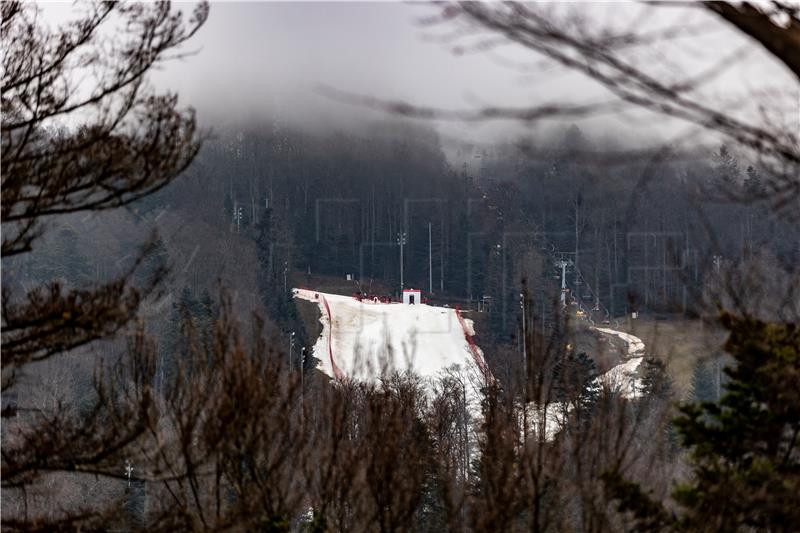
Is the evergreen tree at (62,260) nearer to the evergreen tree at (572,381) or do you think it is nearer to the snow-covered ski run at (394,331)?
the snow-covered ski run at (394,331)

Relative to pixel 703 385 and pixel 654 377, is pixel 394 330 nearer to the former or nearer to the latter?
pixel 703 385

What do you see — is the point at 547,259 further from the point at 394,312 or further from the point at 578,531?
the point at 578,531

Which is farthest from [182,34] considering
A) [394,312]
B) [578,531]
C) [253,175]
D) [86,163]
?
[253,175]

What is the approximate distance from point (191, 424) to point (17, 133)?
107 inches

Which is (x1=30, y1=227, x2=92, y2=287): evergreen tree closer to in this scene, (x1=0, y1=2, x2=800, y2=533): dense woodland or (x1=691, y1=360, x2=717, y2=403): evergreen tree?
(x1=691, y1=360, x2=717, y2=403): evergreen tree

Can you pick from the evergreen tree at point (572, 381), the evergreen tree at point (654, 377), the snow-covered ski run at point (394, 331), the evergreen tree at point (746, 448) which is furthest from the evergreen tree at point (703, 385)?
the evergreen tree at point (746, 448)

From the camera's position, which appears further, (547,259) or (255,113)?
(255,113)

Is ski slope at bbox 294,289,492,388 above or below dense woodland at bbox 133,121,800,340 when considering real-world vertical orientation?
below

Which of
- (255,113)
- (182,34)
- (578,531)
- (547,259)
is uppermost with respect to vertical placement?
(255,113)

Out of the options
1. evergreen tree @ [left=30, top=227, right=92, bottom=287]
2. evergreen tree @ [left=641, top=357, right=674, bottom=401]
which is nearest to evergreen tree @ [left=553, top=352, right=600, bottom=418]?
evergreen tree @ [left=641, top=357, right=674, bottom=401]

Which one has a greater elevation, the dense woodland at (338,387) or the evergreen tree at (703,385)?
the dense woodland at (338,387)

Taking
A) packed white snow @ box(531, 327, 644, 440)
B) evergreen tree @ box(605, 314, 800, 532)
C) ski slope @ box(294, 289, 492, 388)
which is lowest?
ski slope @ box(294, 289, 492, 388)

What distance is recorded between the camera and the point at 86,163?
741 cm

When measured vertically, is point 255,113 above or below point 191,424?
above
